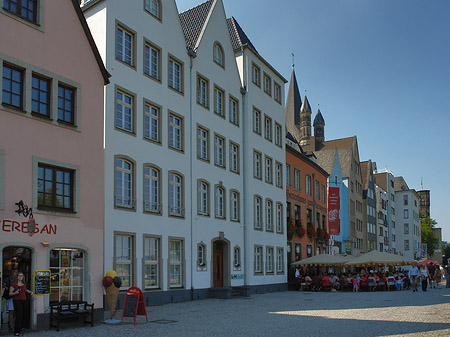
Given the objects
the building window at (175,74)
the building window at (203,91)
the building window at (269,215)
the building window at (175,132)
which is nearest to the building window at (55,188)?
the building window at (175,132)

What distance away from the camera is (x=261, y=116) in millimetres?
35500

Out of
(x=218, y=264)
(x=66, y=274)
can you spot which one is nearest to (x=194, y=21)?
(x=218, y=264)

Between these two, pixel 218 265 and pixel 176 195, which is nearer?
pixel 176 195

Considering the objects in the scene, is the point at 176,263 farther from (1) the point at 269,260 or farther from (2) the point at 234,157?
(1) the point at 269,260

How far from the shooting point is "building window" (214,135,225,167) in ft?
97.5

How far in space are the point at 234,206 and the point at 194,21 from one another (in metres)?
10.2

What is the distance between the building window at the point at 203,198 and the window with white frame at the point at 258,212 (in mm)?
5865

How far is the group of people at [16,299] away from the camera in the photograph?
13640 millimetres

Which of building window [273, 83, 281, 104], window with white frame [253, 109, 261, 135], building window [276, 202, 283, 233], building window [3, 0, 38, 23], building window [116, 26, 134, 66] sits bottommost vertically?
building window [276, 202, 283, 233]

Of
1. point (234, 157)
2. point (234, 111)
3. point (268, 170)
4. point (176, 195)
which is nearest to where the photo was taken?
point (176, 195)

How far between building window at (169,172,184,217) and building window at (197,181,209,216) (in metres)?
Result: 1.63

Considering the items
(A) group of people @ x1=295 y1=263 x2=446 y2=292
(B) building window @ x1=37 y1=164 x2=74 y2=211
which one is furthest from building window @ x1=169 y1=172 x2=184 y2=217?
(A) group of people @ x1=295 y1=263 x2=446 y2=292

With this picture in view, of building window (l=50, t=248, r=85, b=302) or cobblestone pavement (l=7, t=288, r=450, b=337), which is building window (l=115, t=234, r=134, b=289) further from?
building window (l=50, t=248, r=85, b=302)

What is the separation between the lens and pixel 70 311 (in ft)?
50.4
